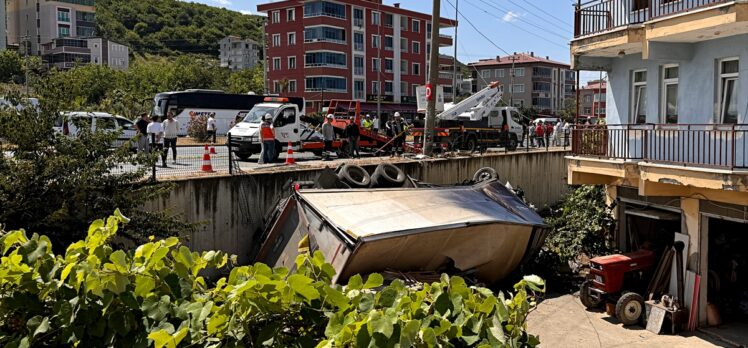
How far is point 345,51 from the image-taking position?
2749 inches

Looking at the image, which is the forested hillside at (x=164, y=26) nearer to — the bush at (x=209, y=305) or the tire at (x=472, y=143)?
the tire at (x=472, y=143)

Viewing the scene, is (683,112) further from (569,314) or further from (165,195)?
(165,195)

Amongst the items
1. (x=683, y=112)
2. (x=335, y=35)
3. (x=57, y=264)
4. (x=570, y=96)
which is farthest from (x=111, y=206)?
(x=570, y=96)

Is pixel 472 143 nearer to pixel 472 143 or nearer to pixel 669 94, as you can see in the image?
pixel 472 143

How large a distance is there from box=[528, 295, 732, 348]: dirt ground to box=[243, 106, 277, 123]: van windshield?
12478 millimetres

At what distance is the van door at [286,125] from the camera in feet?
75.0

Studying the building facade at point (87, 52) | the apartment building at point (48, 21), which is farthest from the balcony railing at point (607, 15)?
the apartment building at point (48, 21)

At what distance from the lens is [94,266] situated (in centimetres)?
315

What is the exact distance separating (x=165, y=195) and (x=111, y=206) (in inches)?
45.8

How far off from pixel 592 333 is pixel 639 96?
6.45m

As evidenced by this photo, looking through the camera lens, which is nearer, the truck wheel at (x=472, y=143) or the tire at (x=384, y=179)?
the tire at (x=384, y=179)

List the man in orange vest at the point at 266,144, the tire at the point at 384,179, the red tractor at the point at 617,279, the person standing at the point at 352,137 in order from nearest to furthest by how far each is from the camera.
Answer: the red tractor at the point at 617,279 → the tire at the point at 384,179 → the man in orange vest at the point at 266,144 → the person standing at the point at 352,137

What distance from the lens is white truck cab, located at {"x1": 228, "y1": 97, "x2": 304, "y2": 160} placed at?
847 inches

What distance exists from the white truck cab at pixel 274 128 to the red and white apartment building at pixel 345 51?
40.4m
